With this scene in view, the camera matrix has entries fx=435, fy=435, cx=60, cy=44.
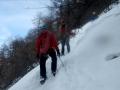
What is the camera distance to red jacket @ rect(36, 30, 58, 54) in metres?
15.5

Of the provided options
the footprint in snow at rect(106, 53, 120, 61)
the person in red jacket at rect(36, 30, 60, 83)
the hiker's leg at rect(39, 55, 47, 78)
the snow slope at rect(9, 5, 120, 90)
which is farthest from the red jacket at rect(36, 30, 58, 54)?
the footprint in snow at rect(106, 53, 120, 61)

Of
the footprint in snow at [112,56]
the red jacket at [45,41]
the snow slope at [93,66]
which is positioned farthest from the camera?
the red jacket at [45,41]

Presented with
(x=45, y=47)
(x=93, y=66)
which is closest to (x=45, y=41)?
(x=45, y=47)

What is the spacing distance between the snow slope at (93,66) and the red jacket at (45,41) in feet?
3.79

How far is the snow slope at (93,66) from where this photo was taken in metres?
13.0

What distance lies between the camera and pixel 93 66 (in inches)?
579

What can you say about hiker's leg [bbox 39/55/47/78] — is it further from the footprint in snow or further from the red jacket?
the footprint in snow

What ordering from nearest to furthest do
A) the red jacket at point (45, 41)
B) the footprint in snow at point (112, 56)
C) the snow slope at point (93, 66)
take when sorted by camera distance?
1. the snow slope at point (93, 66)
2. the footprint in snow at point (112, 56)
3. the red jacket at point (45, 41)

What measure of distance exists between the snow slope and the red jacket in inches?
45.5

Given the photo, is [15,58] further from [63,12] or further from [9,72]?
[63,12]

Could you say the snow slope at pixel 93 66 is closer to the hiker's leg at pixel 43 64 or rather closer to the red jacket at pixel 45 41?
the hiker's leg at pixel 43 64

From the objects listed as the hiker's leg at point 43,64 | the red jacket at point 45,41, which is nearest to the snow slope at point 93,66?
the hiker's leg at point 43,64

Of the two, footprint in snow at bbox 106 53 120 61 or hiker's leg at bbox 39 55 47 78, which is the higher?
footprint in snow at bbox 106 53 120 61

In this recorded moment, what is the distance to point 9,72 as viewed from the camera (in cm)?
5919
